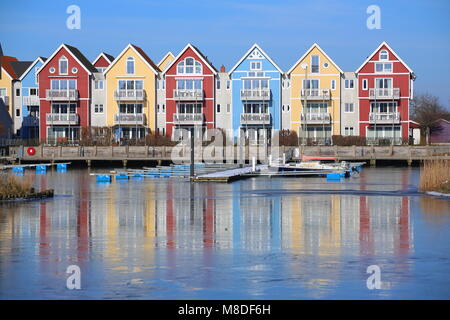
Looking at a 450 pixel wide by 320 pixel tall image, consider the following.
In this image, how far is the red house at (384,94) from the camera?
303ft

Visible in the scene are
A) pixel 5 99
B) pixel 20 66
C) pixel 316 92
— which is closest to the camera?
pixel 316 92

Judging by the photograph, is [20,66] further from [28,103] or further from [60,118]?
[60,118]

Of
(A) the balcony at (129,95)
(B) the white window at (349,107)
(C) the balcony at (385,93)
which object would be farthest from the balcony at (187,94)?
(C) the balcony at (385,93)

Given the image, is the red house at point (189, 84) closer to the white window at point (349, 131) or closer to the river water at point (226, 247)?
the white window at point (349, 131)

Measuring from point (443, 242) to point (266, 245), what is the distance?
4.43 m

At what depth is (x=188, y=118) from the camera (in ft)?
308

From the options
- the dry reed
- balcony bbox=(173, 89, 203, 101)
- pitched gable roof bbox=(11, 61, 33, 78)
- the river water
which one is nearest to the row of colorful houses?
balcony bbox=(173, 89, 203, 101)

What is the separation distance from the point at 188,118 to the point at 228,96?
547cm

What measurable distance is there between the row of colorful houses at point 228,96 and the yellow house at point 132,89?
4.6 inches

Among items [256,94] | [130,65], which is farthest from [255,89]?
[130,65]

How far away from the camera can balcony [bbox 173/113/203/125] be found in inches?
3681

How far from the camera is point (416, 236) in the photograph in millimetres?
21500
